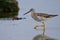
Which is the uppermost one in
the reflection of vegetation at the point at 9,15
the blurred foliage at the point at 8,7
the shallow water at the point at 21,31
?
the blurred foliage at the point at 8,7

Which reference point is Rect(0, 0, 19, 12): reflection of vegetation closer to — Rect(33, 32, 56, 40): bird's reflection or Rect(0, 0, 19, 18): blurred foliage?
Rect(0, 0, 19, 18): blurred foliage

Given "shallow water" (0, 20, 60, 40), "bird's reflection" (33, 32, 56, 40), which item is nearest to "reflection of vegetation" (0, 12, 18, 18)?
"shallow water" (0, 20, 60, 40)

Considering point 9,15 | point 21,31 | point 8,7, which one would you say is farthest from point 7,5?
point 21,31

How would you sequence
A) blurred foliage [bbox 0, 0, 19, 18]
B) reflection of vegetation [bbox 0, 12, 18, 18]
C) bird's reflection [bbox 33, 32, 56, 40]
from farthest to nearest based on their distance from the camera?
1. blurred foliage [bbox 0, 0, 19, 18]
2. reflection of vegetation [bbox 0, 12, 18, 18]
3. bird's reflection [bbox 33, 32, 56, 40]

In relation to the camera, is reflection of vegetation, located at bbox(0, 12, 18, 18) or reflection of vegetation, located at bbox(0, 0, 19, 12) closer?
reflection of vegetation, located at bbox(0, 12, 18, 18)

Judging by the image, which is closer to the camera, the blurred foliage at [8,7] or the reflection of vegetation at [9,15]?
the reflection of vegetation at [9,15]

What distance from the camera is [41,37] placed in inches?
110

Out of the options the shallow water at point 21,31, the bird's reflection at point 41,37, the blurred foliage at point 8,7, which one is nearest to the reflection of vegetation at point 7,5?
the blurred foliage at point 8,7

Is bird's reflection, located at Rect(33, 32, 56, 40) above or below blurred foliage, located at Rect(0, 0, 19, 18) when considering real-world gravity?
below

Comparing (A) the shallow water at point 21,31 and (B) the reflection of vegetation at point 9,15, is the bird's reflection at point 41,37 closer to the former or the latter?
(A) the shallow water at point 21,31

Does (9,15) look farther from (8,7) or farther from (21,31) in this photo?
(21,31)

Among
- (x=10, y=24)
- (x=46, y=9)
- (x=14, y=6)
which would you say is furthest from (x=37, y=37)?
(x=14, y=6)

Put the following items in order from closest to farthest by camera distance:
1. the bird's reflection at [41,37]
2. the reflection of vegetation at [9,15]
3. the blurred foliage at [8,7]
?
the bird's reflection at [41,37] < the reflection of vegetation at [9,15] < the blurred foliage at [8,7]

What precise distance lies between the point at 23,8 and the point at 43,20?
886mm
